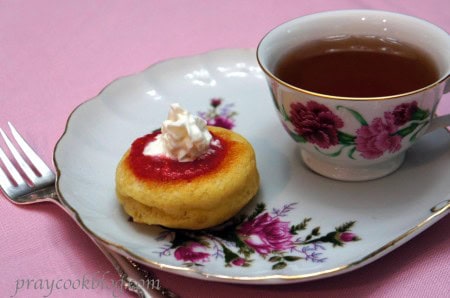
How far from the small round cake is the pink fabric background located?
4.7 inches

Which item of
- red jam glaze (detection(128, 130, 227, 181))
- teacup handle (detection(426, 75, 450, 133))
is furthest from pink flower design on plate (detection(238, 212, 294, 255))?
teacup handle (detection(426, 75, 450, 133))

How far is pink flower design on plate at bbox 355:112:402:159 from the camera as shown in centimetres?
103

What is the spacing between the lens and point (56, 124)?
146 centimetres

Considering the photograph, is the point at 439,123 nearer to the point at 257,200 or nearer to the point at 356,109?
the point at 356,109

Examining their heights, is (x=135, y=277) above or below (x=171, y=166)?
below

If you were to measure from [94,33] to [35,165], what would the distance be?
2.61 feet

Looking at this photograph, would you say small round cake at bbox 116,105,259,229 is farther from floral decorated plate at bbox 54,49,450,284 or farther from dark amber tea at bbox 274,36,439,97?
dark amber tea at bbox 274,36,439,97

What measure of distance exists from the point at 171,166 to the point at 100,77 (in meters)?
0.76

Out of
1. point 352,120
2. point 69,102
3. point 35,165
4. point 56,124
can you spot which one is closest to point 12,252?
point 35,165

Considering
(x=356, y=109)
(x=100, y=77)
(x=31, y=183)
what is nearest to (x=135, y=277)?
(x=31, y=183)

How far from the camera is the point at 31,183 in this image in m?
1.19

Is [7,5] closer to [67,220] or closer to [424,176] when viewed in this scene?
[67,220]

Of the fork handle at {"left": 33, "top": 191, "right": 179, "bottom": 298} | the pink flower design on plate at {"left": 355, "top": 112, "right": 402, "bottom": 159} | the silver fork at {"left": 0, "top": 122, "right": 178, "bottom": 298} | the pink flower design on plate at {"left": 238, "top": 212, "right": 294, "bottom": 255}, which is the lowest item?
the pink flower design on plate at {"left": 238, "top": 212, "right": 294, "bottom": 255}

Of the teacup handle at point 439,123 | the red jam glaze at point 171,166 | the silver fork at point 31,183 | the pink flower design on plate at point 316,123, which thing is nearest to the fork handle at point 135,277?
the silver fork at point 31,183
